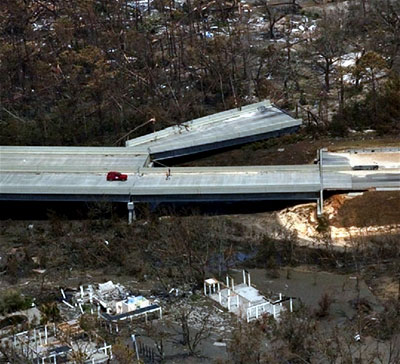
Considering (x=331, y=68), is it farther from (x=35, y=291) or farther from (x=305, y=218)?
(x=35, y=291)

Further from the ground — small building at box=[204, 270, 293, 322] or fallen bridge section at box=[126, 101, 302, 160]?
fallen bridge section at box=[126, 101, 302, 160]

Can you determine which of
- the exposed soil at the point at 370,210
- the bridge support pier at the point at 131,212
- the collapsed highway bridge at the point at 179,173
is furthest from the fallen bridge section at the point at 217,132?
the exposed soil at the point at 370,210

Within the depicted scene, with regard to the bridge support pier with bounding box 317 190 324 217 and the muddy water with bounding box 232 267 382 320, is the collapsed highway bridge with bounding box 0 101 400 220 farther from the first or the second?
the muddy water with bounding box 232 267 382 320

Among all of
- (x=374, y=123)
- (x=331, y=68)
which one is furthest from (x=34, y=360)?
(x=331, y=68)

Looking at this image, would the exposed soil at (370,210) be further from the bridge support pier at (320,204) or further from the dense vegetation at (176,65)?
the dense vegetation at (176,65)

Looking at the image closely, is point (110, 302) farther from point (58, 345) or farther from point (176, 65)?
point (176, 65)

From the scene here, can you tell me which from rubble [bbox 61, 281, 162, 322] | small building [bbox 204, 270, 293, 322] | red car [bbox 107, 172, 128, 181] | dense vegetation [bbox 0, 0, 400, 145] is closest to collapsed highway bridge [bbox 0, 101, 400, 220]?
red car [bbox 107, 172, 128, 181]
